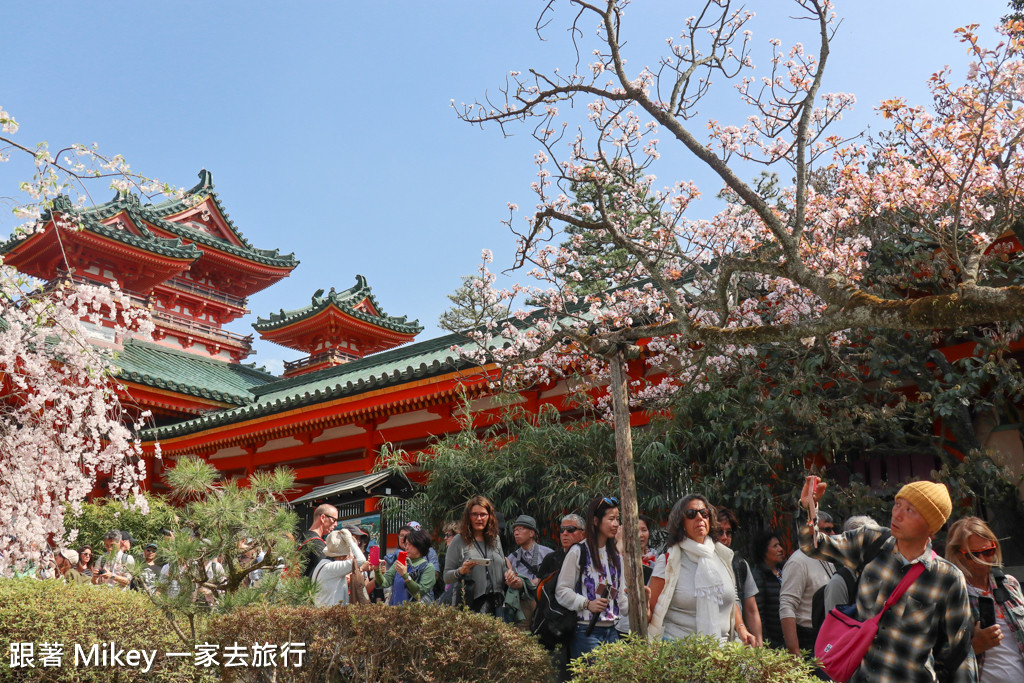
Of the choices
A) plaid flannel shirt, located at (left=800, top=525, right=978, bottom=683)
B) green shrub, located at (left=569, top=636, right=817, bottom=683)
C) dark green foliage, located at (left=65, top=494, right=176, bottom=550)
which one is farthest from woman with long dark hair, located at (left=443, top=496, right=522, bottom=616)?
dark green foliage, located at (left=65, top=494, right=176, bottom=550)

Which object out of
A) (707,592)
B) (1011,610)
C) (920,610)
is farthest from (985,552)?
(707,592)

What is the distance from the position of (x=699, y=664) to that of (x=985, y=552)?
1.80 m

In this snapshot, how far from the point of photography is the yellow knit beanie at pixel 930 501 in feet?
11.4

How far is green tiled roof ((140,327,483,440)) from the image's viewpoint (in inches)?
480

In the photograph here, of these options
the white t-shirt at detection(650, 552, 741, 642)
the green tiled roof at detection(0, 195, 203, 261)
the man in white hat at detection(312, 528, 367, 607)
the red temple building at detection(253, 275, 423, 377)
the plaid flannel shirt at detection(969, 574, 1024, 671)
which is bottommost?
the plaid flannel shirt at detection(969, 574, 1024, 671)

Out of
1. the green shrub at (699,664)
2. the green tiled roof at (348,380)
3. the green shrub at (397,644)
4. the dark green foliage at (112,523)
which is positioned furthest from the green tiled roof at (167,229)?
the green shrub at (699,664)

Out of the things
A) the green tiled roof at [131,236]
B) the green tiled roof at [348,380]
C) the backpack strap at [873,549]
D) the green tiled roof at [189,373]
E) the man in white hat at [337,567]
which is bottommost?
the backpack strap at [873,549]

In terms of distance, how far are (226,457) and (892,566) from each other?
15666 mm

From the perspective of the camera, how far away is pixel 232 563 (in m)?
4.93

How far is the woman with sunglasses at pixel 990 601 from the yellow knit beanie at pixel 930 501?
65cm

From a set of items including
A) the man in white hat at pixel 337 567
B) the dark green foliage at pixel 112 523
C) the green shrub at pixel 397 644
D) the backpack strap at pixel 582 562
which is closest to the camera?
the green shrub at pixel 397 644

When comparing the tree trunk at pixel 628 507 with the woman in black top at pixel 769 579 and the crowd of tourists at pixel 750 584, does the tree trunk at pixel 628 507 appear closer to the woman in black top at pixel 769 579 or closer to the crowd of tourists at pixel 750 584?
the crowd of tourists at pixel 750 584

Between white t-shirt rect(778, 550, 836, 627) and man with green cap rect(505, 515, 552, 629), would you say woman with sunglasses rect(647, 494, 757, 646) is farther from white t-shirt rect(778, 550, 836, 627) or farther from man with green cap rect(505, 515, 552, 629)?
man with green cap rect(505, 515, 552, 629)

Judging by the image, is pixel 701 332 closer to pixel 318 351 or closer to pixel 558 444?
pixel 558 444
